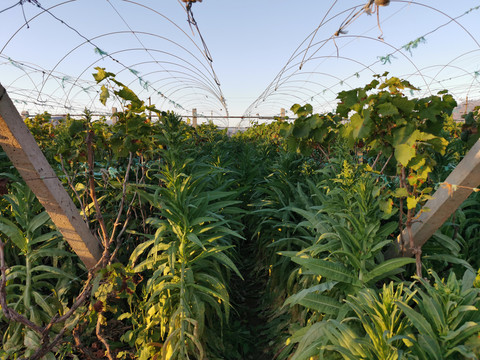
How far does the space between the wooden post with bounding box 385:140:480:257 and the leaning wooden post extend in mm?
1995

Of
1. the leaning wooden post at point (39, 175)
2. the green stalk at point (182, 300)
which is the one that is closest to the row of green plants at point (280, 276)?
the green stalk at point (182, 300)

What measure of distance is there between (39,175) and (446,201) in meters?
2.24

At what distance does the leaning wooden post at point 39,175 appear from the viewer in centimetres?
142

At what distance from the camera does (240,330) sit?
229 centimetres

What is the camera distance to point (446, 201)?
156cm

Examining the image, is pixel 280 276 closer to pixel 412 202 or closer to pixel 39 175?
pixel 412 202

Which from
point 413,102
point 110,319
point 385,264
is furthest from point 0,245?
point 413,102

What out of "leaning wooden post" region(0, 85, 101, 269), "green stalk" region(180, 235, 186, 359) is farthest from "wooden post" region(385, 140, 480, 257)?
"leaning wooden post" region(0, 85, 101, 269)

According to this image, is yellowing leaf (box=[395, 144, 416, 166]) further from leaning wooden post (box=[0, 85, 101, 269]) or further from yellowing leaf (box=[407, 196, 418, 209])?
leaning wooden post (box=[0, 85, 101, 269])

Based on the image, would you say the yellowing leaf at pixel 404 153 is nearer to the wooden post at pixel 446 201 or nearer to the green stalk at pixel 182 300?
the wooden post at pixel 446 201

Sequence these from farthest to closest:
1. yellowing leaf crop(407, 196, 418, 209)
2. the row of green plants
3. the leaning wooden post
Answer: yellowing leaf crop(407, 196, 418, 209)
the leaning wooden post
the row of green plants

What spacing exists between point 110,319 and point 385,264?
1.89 meters

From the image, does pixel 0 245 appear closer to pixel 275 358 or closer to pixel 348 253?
pixel 348 253

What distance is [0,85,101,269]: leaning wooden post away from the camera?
4.67 feet
